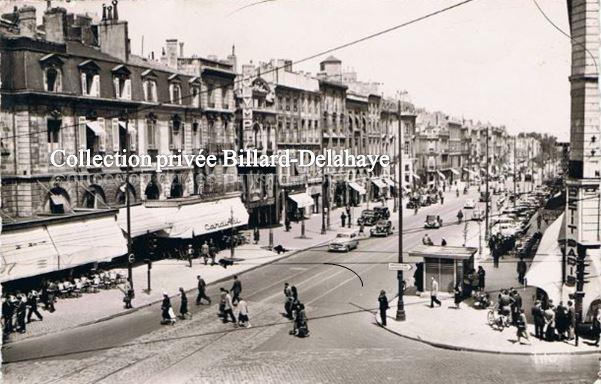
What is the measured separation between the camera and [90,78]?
35000mm

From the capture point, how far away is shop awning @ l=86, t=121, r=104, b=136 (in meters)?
34.8

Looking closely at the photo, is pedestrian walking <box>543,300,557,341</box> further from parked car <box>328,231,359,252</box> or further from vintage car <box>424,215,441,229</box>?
vintage car <box>424,215,441,229</box>

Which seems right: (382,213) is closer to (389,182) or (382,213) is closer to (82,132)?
(389,182)

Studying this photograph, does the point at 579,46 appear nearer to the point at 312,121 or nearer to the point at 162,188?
the point at 162,188

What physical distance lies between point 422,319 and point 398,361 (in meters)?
5.71

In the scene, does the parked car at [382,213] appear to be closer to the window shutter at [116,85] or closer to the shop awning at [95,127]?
the window shutter at [116,85]

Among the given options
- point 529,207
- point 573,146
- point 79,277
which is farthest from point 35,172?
point 529,207

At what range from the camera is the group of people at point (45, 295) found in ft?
73.6

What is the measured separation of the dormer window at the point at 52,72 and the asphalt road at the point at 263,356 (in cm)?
1372

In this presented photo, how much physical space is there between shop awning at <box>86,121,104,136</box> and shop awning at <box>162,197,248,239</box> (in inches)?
234

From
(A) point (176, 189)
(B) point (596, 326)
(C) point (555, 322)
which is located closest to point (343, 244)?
(A) point (176, 189)

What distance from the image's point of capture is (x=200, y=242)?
41719mm

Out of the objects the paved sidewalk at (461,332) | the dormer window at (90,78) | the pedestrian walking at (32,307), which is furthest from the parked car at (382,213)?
the pedestrian walking at (32,307)

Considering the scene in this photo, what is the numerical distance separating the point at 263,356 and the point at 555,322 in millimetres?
9568
